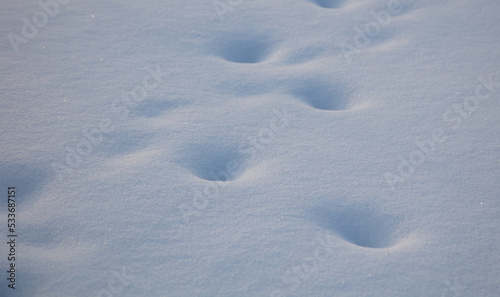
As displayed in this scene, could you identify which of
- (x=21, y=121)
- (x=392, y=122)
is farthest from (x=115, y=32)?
(x=392, y=122)

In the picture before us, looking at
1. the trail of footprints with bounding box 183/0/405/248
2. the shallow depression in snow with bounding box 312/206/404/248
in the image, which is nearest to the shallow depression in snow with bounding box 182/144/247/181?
the trail of footprints with bounding box 183/0/405/248

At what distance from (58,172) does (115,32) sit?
0.76 metres

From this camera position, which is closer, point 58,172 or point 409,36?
point 58,172

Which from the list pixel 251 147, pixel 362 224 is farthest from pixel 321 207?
pixel 251 147

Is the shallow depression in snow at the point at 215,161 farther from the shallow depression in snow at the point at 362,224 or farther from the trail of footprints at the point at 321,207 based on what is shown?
the shallow depression in snow at the point at 362,224

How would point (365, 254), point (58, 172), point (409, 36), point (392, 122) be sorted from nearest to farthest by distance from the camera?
point (365, 254)
point (58, 172)
point (392, 122)
point (409, 36)

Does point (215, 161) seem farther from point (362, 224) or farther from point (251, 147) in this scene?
point (362, 224)

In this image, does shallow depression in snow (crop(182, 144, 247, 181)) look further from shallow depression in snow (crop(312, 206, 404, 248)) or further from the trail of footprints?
shallow depression in snow (crop(312, 206, 404, 248))

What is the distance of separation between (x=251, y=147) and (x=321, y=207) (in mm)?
313

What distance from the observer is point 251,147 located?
4.55ft

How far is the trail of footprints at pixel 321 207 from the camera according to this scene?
115 cm

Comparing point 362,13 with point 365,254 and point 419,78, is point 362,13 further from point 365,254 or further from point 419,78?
point 365,254

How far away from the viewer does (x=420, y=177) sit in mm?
1270

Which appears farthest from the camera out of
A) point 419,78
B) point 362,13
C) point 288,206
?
point 362,13
